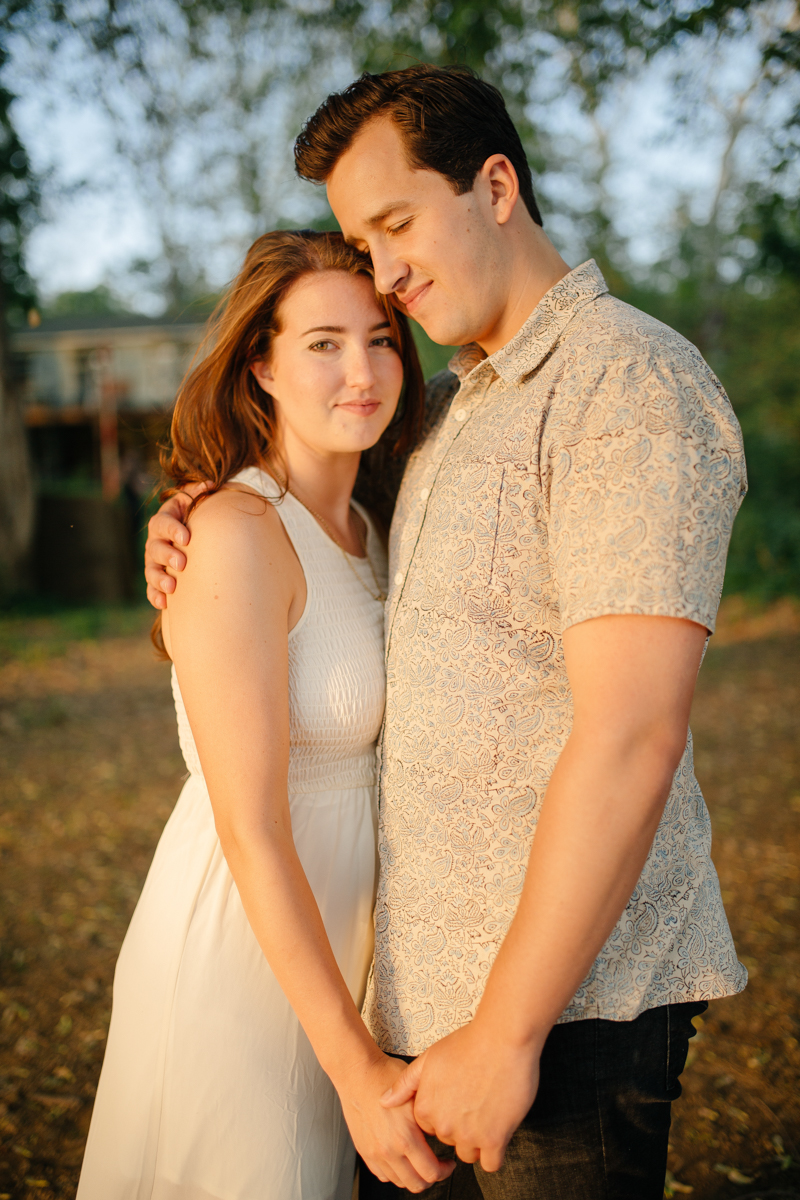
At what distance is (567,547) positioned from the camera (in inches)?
48.0

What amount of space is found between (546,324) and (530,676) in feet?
2.06

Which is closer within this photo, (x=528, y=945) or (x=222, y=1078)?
(x=528, y=945)

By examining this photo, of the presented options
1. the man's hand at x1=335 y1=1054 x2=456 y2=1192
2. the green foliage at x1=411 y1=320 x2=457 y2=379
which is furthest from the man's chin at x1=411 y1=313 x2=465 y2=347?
the green foliage at x1=411 y1=320 x2=457 y2=379

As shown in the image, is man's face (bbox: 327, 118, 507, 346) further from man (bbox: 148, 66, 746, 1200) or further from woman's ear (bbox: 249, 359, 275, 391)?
woman's ear (bbox: 249, 359, 275, 391)

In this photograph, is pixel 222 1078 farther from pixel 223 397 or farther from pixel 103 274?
pixel 103 274

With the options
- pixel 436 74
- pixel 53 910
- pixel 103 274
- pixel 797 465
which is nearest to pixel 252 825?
pixel 436 74

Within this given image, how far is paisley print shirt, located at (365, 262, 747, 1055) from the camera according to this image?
45.7 inches

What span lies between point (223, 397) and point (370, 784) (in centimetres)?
99

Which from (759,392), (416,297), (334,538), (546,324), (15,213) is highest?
(15,213)

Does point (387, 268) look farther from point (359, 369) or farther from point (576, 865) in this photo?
point (576, 865)

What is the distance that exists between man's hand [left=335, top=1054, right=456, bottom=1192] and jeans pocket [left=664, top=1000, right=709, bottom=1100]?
40 cm

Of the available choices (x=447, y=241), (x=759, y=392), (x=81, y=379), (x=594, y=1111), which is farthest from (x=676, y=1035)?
(x=81, y=379)

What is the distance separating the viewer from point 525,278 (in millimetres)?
1621

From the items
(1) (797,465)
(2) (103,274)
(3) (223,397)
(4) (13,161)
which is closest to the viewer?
(3) (223,397)
